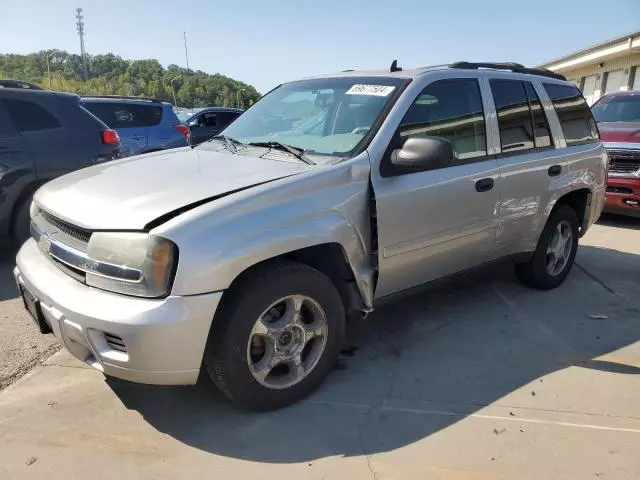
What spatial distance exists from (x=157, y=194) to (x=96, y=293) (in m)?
0.56

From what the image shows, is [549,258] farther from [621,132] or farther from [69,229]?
[621,132]

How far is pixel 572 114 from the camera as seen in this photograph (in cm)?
471

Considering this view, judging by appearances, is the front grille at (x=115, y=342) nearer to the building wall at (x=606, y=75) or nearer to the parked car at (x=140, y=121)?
the parked car at (x=140, y=121)

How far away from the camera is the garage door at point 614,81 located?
2040 centimetres

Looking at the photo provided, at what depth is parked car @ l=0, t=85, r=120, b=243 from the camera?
521 cm

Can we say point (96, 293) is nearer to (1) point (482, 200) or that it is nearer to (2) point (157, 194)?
(2) point (157, 194)

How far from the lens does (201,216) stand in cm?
244

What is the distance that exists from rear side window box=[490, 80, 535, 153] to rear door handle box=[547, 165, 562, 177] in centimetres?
27

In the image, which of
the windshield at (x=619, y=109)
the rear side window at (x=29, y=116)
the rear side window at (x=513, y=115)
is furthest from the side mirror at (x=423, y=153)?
the windshield at (x=619, y=109)

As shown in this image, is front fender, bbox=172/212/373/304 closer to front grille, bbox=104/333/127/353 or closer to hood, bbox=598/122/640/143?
front grille, bbox=104/333/127/353

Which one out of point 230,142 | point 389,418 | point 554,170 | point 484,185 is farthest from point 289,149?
point 554,170

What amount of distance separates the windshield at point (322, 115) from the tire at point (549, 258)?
2036 millimetres

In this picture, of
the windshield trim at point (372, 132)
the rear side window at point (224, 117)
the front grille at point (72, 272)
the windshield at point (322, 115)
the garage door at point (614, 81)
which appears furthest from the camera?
the garage door at point (614, 81)

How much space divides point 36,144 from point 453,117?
13.8ft
